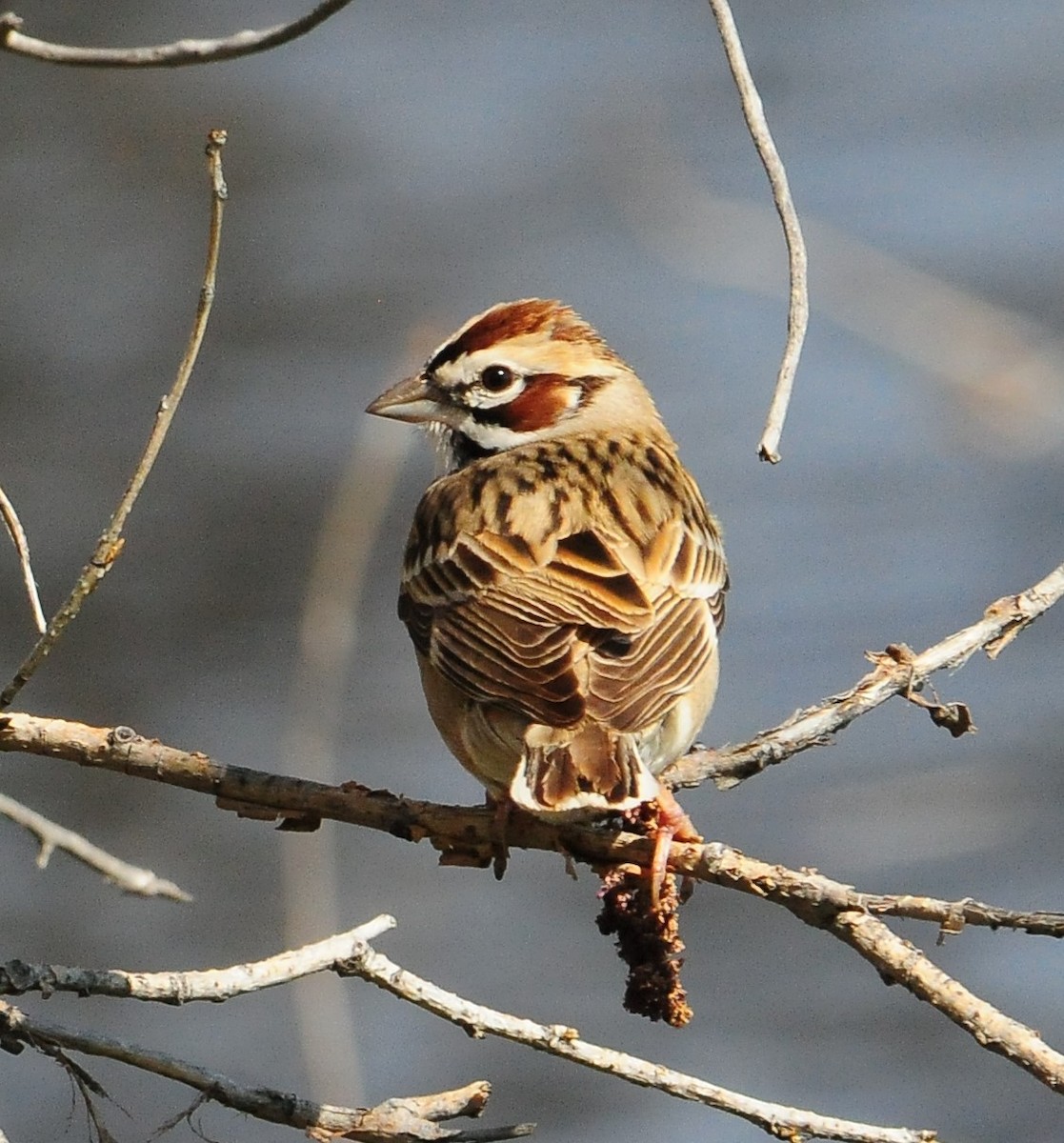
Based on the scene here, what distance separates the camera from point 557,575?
19.6ft

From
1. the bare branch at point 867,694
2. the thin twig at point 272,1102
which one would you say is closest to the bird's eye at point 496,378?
the bare branch at point 867,694

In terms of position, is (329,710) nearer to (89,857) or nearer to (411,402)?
(411,402)

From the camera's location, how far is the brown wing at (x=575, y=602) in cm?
548

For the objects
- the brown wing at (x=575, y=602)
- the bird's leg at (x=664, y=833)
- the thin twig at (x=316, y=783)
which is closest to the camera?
the bird's leg at (x=664, y=833)

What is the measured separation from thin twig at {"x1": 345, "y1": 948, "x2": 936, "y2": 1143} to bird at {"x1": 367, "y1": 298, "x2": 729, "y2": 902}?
1.46 ft

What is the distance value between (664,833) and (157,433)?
4.80 ft

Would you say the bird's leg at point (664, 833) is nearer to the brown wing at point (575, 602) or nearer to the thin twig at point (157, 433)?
the brown wing at point (575, 602)

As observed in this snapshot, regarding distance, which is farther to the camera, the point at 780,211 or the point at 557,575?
the point at 557,575

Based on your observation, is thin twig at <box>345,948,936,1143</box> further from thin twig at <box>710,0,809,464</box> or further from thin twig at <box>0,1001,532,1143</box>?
thin twig at <box>710,0,809,464</box>

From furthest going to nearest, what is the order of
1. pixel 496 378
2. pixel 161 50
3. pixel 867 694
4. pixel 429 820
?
1. pixel 496 378
2. pixel 867 694
3. pixel 429 820
4. pixel 161 50

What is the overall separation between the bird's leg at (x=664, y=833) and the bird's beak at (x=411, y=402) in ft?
6.58

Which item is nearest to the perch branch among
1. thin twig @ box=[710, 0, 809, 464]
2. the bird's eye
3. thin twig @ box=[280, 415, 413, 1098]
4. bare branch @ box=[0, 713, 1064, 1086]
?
bare branch @ box=[0, 713, 1064, 1086]

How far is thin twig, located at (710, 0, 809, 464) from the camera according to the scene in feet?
13.7

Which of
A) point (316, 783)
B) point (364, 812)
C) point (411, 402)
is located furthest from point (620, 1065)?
point (411, 402)
